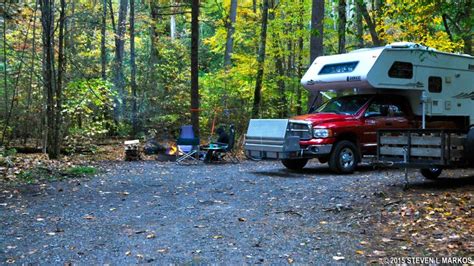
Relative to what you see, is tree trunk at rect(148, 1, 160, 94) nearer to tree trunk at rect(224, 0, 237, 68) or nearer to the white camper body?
tree trunk at rect(224, 0, 237, 68)

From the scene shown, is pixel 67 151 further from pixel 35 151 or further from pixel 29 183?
pixel 29 183

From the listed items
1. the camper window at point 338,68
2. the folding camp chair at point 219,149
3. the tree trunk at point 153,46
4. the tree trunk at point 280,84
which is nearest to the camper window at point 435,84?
the camper window at point 338,68

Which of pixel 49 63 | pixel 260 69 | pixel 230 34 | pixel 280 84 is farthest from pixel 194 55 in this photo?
pixel 230 34

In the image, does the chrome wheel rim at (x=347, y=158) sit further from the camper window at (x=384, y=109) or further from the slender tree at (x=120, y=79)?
the slender tree at (x=120, y=79)

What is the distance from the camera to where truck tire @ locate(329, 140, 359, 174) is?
35.3 ft

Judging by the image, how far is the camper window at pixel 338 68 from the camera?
10996 millimetres

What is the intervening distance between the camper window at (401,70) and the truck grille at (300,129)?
7.56 ft

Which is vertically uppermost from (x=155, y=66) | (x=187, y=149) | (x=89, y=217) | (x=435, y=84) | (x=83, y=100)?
(x=155, y=66)

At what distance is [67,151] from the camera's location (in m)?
15.0

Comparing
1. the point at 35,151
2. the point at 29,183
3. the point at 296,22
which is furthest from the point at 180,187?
the point at 296,22

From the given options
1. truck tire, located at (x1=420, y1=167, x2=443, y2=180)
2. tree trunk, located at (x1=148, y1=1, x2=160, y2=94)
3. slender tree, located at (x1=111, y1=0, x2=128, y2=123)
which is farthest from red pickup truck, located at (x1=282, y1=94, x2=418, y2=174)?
tree trunk, located at (x1=148, y1=1, x2=160, y2=94)

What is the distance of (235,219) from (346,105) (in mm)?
6072

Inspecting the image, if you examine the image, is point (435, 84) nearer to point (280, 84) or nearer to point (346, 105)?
point (346, 105)

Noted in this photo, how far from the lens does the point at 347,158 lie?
1100cm
